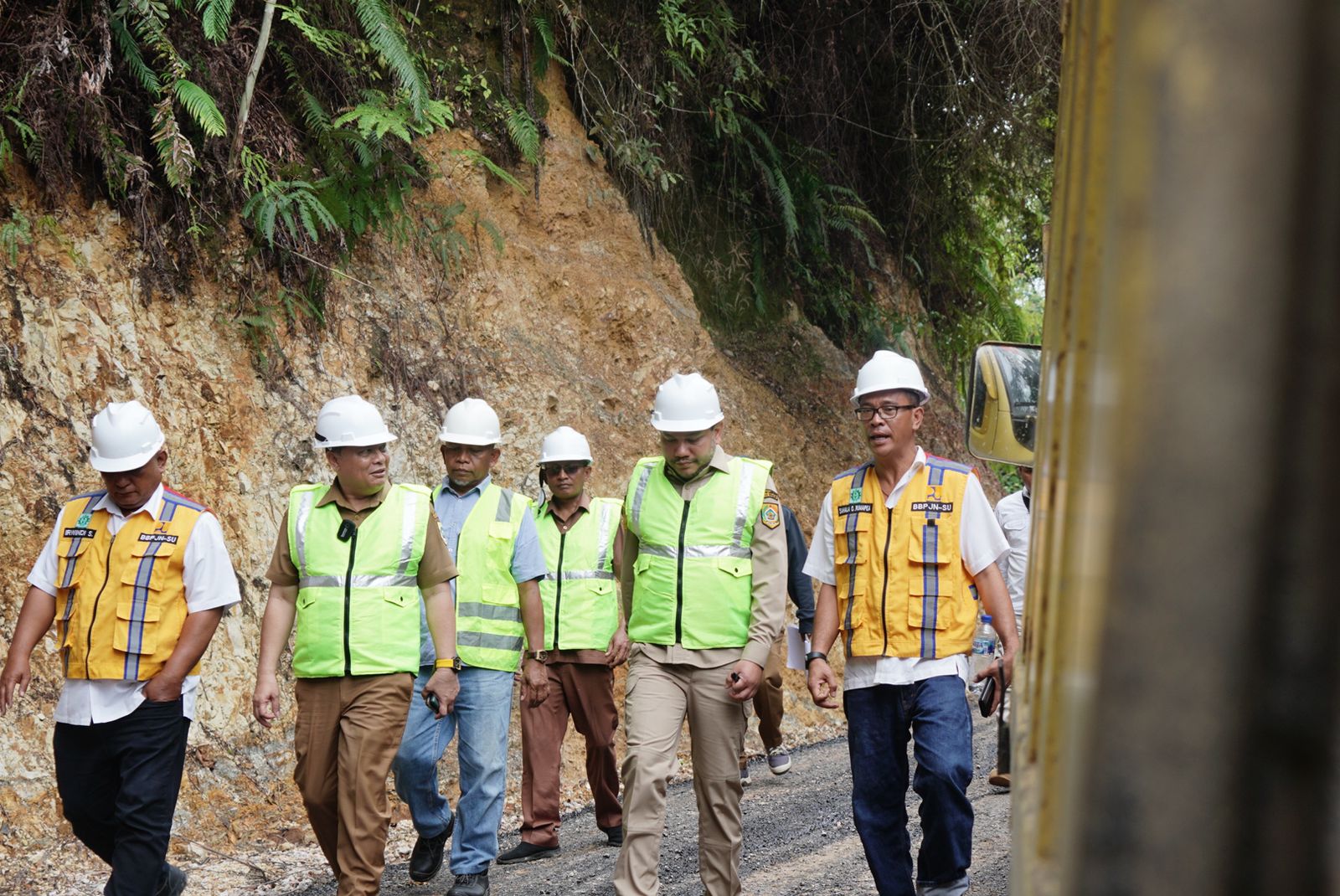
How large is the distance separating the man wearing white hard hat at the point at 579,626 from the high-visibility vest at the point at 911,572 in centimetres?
261

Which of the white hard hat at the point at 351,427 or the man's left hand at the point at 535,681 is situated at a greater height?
the white hard hat at the point at 351,427

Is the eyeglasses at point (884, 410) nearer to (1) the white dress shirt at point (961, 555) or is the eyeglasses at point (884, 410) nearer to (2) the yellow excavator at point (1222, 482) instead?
(1) the white dress shirt at point (961, 555)

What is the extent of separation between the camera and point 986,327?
60.1 ft

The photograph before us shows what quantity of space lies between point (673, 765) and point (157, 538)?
2.51 meters

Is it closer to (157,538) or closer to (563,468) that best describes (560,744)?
(563,468)

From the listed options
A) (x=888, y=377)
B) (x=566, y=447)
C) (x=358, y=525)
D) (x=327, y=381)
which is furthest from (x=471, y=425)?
(x=888, y=377)

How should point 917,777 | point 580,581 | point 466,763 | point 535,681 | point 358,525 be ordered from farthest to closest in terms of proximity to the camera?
point 580,581 → point 535,681 → point 466,763 → point 358,525 → point 917,777

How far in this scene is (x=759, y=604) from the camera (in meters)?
6.21

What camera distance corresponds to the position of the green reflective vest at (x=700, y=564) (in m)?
6.16

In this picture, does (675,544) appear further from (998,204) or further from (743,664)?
(998,204)

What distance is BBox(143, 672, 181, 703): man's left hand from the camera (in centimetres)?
580

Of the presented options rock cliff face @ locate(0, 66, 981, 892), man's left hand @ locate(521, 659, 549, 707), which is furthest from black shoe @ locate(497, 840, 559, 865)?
rock cliff face @ locate(0, 66, 981, 892)

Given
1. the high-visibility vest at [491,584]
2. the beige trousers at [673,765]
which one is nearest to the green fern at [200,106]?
the high-visibility vest at [491,584]

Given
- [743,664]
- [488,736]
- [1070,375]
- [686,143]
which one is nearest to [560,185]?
[686,143]
